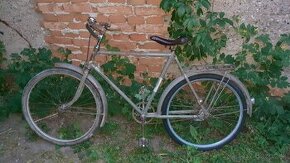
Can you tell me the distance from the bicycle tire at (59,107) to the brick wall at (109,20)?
51 centimetres

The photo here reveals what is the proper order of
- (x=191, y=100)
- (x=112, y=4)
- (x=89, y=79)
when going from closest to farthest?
(x=89, y=79) < (x=112, y=4) < (x=191, y=100)

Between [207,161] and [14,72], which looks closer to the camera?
[207,161]

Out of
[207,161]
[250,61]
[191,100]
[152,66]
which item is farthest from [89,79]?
[250,61]

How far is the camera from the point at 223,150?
12.8ft

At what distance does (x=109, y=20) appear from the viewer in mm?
3975

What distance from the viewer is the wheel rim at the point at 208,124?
3.87m

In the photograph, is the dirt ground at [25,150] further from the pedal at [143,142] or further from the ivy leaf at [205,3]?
the ivy leaf at [205,3]

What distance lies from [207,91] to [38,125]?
1998mm

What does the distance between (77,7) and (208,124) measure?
2.00 meters

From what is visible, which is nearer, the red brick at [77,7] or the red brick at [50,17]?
the red brick at [77,7]

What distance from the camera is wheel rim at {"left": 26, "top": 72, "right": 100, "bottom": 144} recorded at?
396 centimetres

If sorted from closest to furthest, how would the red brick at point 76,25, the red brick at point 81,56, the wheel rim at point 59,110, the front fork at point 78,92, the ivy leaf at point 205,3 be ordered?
the ivy leaf at point 205,3
the front fork at point 78,92
the wheel rim at point 59,110
the red brick at point 76,25
the red brick at point 81,56

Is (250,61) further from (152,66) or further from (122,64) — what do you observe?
(122,64)

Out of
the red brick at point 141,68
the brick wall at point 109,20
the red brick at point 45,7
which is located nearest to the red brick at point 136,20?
the brick wall at point 109,20
